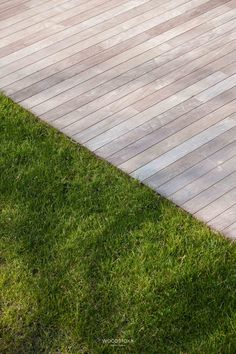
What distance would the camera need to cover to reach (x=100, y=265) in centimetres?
441

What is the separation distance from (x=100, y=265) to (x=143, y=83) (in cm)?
184

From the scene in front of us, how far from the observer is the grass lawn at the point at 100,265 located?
404cm

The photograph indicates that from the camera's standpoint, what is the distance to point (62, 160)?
16.8ft

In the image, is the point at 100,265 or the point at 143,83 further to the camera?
the point at 143,83

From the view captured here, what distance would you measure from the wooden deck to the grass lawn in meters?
0.22

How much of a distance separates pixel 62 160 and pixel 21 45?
1.52 metres

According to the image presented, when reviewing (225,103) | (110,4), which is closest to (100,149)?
(225,103)

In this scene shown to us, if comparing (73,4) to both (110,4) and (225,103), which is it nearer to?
(110,4)

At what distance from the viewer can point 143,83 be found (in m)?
5.81

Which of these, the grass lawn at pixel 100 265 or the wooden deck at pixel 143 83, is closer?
the grass lawn at pixel 100 265

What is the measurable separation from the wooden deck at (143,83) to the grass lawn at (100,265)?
22cm

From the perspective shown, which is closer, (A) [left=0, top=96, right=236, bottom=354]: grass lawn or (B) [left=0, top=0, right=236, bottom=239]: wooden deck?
(A) [left=0, top=96, right=236, bottom=354]: grass lawn

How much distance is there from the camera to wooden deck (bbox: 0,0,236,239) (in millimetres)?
5043

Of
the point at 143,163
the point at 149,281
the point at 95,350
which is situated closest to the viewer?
the point at 95,350
